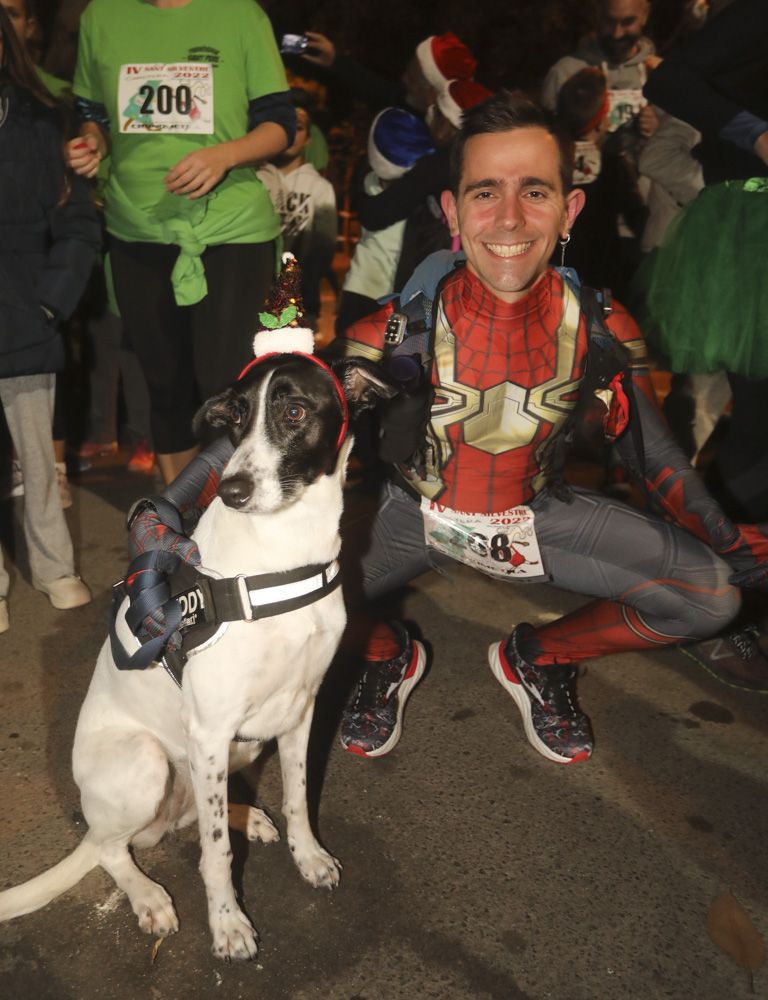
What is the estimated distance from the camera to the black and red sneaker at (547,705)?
114 inches

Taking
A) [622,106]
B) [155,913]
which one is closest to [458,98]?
[622,106]

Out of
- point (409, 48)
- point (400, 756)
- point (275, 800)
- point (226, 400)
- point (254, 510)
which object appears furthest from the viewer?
point (409, 48)

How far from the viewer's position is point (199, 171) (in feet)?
10.7

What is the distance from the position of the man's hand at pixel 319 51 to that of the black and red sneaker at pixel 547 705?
3.96 metres

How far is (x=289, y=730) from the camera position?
233cm

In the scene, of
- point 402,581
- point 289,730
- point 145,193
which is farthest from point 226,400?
point 145,193

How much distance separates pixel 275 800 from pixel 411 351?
148 centimetres

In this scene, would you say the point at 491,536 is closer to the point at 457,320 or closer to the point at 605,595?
the point at 605,595

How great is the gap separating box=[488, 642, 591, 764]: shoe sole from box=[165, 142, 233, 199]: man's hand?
209 centimetres

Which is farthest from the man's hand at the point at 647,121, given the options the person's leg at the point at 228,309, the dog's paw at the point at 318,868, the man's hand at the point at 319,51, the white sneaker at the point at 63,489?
the dog's paw at the point at 318,868

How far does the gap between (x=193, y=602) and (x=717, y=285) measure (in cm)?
260

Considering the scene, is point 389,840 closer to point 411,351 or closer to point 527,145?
point 411,351

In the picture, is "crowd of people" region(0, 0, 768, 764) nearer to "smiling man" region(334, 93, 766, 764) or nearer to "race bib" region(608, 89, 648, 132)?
"smiling man" region(334, 93, 766, 764)

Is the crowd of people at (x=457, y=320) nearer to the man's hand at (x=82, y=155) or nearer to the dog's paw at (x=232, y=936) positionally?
the man's hand at (x=82, y=155)
